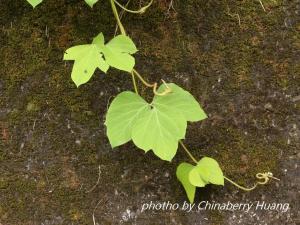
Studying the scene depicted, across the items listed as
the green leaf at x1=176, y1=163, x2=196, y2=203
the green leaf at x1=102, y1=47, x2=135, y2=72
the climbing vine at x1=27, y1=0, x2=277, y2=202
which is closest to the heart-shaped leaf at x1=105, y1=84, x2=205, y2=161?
the climbing vine at x1=27, y1=0, x2=277, y2=202

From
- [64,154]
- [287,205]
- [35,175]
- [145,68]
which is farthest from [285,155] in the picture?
[35,175]

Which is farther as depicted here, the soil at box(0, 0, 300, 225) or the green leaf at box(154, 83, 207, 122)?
the soil at box(0, 0, 300, 225)

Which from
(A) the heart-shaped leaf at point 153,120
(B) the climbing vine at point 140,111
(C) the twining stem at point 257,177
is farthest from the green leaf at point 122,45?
(C) the twining stem at point 257,177

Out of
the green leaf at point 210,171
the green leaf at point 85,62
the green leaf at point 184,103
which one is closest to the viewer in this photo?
the green leaf at point 85,62

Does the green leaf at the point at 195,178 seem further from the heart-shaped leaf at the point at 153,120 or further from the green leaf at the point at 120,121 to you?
the green leaf at the point at 120,121

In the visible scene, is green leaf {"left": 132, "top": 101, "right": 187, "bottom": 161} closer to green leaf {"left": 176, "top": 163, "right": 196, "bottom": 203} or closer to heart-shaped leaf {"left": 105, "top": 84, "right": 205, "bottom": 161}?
heart-shaped leaf {"left": 105, "top": 84, "right": 205, "bottom": 161}

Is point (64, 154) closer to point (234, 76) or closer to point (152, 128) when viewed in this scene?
point (152, 128)

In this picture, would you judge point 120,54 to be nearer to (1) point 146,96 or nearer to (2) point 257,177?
(1) point 146,96

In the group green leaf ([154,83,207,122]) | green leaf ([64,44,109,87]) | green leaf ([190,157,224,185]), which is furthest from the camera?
green leaf ([190,157,224,185])
